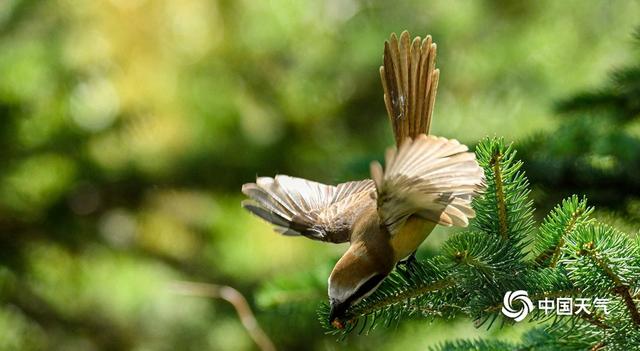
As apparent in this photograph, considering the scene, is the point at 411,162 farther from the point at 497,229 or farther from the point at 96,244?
the point at 96,244

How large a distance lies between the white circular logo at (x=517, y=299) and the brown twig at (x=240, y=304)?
0.59 m

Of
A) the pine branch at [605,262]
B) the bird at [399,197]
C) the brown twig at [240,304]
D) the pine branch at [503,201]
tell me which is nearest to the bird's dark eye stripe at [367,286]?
the bird at [399,197]

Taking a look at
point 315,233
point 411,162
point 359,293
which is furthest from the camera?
point 315,233

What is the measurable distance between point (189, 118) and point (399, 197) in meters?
2.09

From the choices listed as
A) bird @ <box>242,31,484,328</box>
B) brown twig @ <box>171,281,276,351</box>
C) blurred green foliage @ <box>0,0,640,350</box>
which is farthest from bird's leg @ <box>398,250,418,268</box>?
blurred green foliage @ <box>0,0,640,350</box>

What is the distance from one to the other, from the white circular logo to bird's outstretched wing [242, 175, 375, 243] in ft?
1.08

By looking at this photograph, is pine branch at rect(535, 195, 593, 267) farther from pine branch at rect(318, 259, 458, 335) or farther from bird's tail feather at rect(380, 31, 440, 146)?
bird's tail feather at rect(380, 31, 440, 146)

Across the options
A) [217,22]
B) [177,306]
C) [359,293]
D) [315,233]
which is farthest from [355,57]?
[359,293]

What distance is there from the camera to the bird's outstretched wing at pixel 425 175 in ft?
3.98

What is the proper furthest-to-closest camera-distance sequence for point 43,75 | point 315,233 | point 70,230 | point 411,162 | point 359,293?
point 70,230
point 43,75
point 315,233
point 359,293
point 411,162

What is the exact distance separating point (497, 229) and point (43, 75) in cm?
202

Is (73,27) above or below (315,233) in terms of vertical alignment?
above

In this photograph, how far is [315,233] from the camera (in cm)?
154

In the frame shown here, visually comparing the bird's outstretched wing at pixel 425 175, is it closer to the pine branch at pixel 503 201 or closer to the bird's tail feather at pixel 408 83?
the pine branch at pixel 503 201
